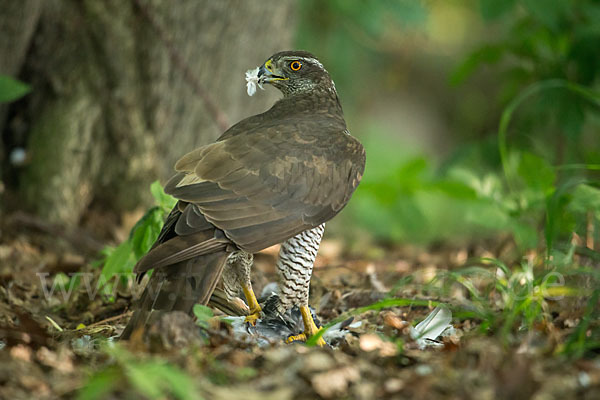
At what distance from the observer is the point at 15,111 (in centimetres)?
561

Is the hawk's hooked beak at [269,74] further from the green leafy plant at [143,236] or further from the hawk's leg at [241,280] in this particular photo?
the hawk's leg at [241,280]

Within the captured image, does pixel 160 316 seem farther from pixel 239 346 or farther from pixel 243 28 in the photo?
pixel 243 28

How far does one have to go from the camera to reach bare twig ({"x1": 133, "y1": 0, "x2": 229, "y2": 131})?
542cm

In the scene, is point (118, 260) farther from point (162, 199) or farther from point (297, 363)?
point (297, 363)

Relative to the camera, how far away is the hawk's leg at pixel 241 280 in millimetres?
3547

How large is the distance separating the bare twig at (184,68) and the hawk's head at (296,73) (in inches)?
56.5

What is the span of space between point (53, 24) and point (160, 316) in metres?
3.55

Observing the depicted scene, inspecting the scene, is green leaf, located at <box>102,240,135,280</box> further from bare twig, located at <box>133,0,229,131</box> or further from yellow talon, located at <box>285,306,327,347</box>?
bare twig, located at <box>133,0,229,131</box>

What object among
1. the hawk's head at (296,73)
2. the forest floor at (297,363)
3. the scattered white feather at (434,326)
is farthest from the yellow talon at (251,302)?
the hawk's head at (296,73)

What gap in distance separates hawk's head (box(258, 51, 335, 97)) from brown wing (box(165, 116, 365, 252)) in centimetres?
55

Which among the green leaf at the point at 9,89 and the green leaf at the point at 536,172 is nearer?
the green leaf at the point at 9,89

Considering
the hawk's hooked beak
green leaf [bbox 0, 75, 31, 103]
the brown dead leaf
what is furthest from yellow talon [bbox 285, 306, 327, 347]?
green leaf [bbox 0, 75, 31, 103]

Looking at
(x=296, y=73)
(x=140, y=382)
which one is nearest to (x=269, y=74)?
(x=296, y=73)

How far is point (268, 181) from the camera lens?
11.1 feet
